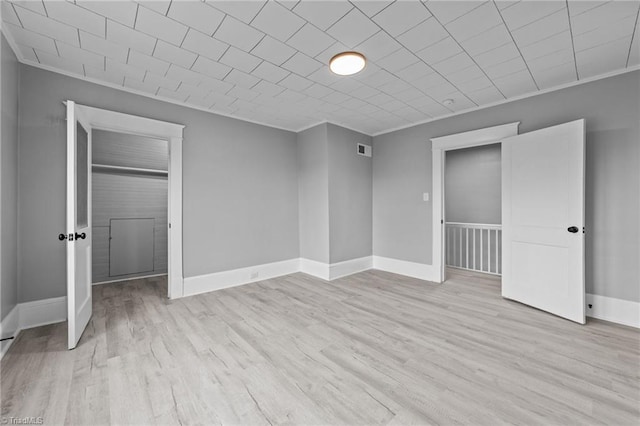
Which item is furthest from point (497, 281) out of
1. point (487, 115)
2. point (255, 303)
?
point (255, 303)

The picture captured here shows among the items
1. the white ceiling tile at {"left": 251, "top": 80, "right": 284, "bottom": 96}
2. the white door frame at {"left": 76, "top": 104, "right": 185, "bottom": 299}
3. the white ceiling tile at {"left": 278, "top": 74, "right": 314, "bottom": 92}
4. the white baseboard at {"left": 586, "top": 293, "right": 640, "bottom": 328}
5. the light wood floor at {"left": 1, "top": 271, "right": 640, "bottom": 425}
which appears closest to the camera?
the light wood floor at {"left": 1, "top": 271, "right": 640, "bottom": 425}

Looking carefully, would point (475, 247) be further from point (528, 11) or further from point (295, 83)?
point (295, 83)

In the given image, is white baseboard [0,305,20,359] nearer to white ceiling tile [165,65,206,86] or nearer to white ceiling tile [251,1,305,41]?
white ceiling tile [165,65,206,86]

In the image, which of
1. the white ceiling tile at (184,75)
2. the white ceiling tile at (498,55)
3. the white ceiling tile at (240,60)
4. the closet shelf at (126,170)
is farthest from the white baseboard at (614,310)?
the closet shelf at (126,170)

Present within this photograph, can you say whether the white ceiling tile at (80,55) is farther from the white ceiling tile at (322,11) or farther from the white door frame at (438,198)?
the white door frame at (438,198)

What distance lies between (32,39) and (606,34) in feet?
15.8

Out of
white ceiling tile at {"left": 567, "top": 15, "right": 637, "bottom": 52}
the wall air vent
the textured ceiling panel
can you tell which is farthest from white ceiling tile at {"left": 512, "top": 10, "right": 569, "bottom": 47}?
the wall air vent

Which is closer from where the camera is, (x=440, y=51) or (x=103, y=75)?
(x=440, y=51)

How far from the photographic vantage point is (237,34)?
7.18 ft

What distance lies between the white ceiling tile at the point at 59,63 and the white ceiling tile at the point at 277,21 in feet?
6.56

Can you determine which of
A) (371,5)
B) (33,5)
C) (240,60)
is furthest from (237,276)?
(371,5)

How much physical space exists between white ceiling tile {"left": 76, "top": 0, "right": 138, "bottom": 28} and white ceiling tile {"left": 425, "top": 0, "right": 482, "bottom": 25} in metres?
2.11

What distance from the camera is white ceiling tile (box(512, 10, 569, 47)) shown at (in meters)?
1.99

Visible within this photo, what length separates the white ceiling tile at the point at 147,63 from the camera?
8.18 ft
